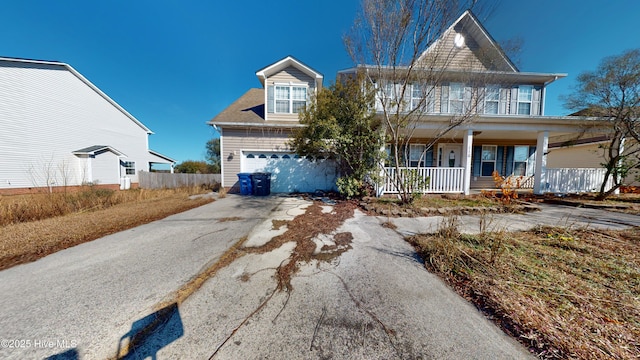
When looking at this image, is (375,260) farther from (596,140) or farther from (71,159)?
(71,159)

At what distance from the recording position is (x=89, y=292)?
84.7 inches

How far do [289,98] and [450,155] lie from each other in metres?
9.01

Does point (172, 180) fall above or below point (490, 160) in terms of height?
below

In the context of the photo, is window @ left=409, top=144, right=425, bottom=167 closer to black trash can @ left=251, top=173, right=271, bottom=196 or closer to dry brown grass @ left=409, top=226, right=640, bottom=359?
dry brown grass @ left=409, top=226, right=640, bottom=359

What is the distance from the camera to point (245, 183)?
8.74m

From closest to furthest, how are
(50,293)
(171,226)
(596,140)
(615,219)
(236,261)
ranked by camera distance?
(50,293) → (236,261) → (171,226) → (615,219) → (596,140)

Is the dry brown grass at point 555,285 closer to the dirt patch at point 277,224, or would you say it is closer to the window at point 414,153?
the dirt patch at point 277,224

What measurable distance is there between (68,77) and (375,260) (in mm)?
20258

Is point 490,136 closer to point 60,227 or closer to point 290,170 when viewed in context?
point 290,170

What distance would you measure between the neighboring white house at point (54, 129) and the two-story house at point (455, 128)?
8.34 meters

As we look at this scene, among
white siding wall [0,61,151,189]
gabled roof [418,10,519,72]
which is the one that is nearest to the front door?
gabled roof [418,10,519,72]

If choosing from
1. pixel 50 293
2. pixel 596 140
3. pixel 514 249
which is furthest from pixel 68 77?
pixel 596 140

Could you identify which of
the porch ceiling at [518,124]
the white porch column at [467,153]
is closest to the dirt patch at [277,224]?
the porch ceiling at [518,124]

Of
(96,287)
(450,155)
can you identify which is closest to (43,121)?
(96,287)
